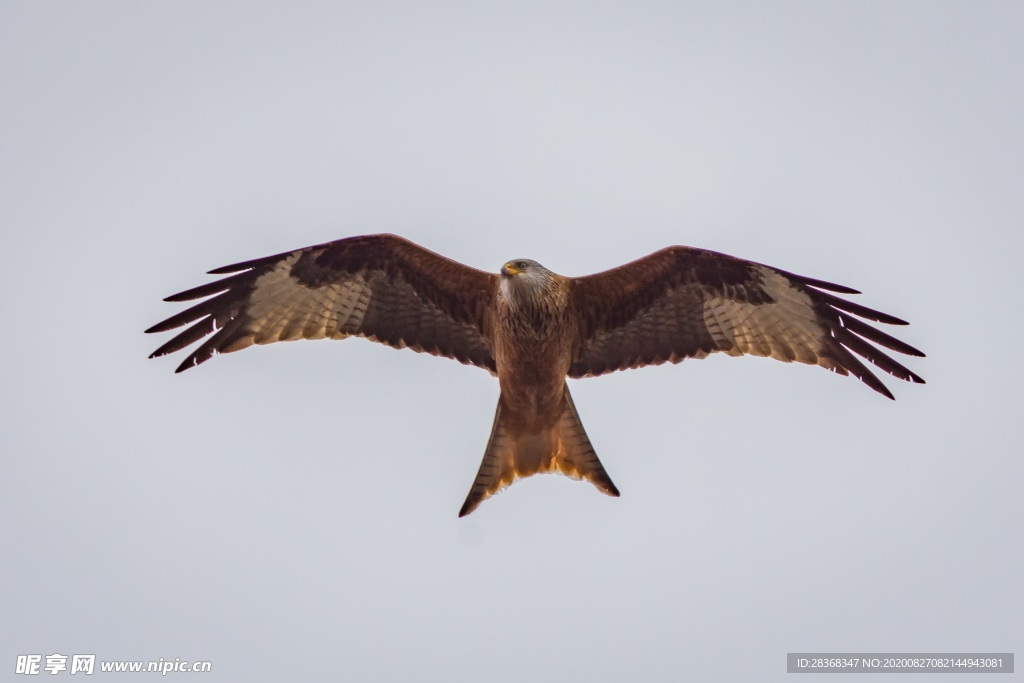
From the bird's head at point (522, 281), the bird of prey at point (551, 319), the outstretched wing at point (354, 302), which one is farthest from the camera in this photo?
the outstretched wing at point (354, 302)

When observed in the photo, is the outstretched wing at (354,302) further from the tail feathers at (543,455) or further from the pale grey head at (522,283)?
the tail feathers at (543,455)

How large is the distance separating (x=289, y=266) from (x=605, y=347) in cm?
271

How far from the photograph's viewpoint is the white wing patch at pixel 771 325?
1164 centimetres

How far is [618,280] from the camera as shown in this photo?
37.3 ft

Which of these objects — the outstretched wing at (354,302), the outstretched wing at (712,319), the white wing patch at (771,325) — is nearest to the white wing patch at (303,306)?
the outstretched wing at (354,302)

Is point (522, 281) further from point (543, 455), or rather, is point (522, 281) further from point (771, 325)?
point (771, 325)

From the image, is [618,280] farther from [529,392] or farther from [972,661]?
[972,661]

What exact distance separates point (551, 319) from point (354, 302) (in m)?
1.71

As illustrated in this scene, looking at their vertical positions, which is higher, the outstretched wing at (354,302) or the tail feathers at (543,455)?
the outstretched wing at (354,302)

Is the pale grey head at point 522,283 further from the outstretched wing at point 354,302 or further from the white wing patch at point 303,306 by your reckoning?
the white wing patch at point 303,306

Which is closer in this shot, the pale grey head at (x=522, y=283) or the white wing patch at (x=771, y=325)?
the pale grey head at (x=522, y=283)

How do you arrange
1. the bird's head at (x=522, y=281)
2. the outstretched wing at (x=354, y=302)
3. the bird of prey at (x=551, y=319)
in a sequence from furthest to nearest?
the outstretched wing at (x=354, y=302), the bird of prey at (x=551, y=319), the bird's head at (x=522, y=281)

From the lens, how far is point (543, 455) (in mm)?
11469

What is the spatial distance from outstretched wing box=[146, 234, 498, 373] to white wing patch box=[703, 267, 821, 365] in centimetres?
193
